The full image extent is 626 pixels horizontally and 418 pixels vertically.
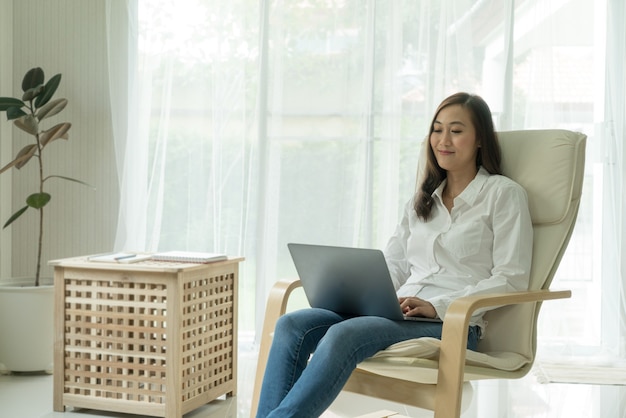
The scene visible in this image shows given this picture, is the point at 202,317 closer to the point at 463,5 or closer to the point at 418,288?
the point at 418,288

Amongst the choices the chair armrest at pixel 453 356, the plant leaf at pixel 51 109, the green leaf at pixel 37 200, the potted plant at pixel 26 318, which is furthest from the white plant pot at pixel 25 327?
the chair armrest at pixel 453 356

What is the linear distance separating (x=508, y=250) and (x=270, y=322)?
70 cm

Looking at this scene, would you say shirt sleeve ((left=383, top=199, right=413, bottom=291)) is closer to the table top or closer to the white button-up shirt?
the white button-up shirt

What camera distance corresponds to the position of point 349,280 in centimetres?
206

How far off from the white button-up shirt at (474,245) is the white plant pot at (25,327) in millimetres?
1637

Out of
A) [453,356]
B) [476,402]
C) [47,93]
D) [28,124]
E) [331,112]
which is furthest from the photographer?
[331,112]

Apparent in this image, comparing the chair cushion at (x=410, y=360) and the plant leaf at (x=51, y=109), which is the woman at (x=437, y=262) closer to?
the chair cushion at (x=410, y=360)

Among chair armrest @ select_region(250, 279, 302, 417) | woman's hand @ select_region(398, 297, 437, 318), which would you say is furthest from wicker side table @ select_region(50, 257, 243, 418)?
woman's hand @ select_region(398, 297, 437, 318)

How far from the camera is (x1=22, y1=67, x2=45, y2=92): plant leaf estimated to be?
11.7 feet

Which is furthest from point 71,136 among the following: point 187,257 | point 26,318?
point 187,257

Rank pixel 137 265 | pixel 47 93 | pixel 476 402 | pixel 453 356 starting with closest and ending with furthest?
pixel 453 356 < pixel 137 265 < pixel 476 402 < pixel 47 93

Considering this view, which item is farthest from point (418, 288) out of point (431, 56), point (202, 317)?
point (431, 56)

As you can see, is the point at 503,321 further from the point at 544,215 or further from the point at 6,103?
the point at 6,103

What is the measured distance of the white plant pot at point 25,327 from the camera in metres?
3.30
